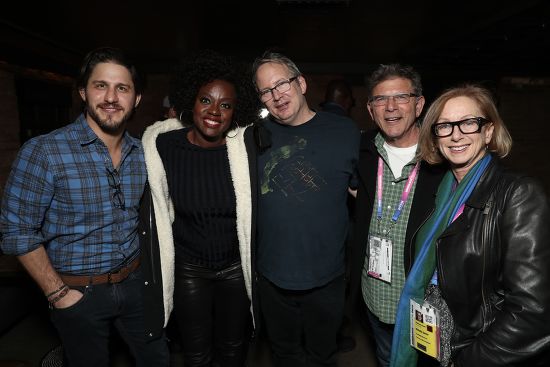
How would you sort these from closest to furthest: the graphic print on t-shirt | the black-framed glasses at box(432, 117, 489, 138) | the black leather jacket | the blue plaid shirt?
the black leather jacket, the black-framed glasses at box(432, 117, 489, 138), the blue plaid shirt, the graphic print on t-shirt

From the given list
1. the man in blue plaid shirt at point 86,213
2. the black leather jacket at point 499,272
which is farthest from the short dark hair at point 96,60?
the black leather jacket at point 499,272

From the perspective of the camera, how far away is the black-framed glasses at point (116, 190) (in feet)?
5.56

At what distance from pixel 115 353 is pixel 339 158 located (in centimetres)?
246

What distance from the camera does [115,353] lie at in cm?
291

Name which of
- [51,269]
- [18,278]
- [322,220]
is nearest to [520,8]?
[322,220]

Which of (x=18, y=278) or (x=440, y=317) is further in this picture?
(x=18, y=278)

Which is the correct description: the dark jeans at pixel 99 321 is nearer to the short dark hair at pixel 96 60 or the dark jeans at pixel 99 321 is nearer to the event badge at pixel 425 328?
the short dark hair at pixel 96 60

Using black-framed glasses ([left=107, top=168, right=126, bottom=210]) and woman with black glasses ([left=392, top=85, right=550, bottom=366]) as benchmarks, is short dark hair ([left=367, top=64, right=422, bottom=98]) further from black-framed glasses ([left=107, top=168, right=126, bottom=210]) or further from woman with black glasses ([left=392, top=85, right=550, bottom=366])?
black-framed glasses ([left=107, top=168, right=126, bottom=210])

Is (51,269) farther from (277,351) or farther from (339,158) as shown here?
(339,158)

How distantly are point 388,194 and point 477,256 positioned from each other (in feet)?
1.99

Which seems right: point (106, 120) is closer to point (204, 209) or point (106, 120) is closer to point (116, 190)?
point (116, 190)

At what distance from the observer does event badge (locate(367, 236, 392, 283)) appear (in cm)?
177

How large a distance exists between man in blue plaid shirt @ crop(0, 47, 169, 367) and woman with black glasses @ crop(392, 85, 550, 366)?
1.36m

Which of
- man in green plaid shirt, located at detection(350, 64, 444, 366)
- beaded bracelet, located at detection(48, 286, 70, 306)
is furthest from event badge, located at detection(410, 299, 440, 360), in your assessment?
beaded bracelet, located at detection(48, 286, 70, 306)
